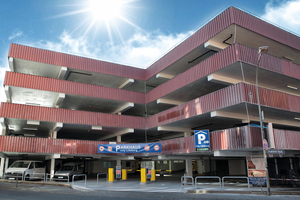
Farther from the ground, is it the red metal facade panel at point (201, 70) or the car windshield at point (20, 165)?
the red metal facade panel at point (201, 70)

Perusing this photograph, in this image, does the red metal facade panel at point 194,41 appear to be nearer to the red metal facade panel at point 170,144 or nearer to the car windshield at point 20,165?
the red metal facade panel at point 170,144

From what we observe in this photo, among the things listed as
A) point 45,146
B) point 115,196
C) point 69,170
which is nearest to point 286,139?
point 115,196

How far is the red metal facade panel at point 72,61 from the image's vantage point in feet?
83.7

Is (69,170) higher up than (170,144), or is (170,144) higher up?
(170,144)

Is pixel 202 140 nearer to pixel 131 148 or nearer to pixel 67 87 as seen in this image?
pixel 131 148

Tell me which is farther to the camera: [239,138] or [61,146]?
[61,146]

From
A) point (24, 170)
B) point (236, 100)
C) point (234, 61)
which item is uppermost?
point (234, 61)

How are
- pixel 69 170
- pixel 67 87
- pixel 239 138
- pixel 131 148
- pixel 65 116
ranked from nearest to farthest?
pixel 239 138
pixel 131 148
pixel 65 116
pixel 69 170
pixel 67 87

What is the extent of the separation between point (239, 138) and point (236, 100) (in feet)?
9.36

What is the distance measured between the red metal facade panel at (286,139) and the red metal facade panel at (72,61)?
18614mm

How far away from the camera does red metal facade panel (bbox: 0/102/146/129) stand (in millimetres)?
23383

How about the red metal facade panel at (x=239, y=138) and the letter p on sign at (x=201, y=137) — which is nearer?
the red metal facade panel at (x=239, y=138)

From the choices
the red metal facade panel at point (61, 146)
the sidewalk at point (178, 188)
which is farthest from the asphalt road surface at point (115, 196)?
the red metal facade panel at point (61, 146)

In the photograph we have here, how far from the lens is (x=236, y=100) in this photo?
17.6 m
